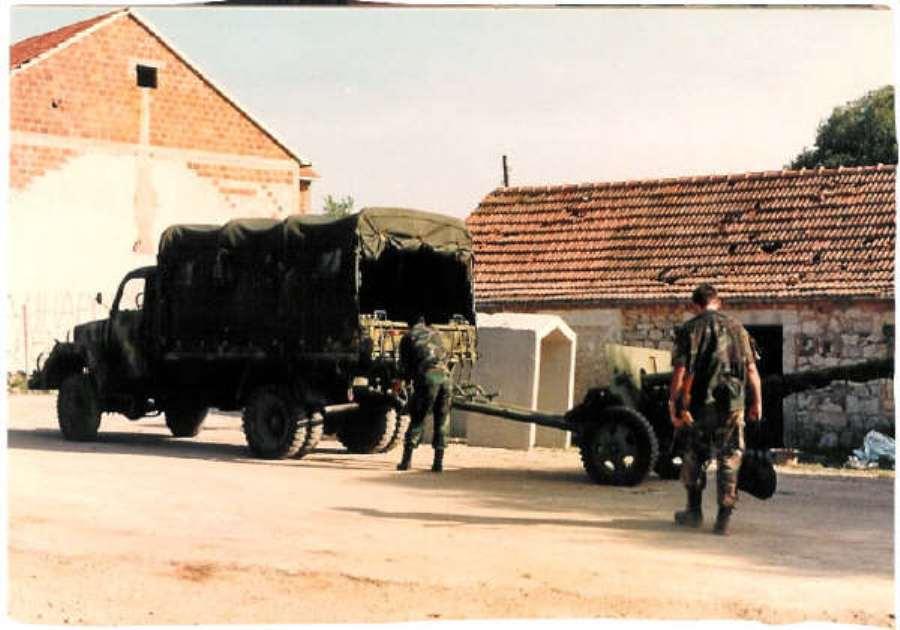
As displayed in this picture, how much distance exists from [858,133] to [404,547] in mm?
6250

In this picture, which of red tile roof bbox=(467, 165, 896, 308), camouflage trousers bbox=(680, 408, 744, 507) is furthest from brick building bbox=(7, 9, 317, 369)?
red tile roof bbox=(467, 165, 896, 308)

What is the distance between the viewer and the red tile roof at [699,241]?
2195 centimetres

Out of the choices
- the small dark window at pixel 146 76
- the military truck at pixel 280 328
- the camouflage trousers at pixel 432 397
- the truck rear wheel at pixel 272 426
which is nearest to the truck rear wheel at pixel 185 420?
the military truck at pixel 280 328

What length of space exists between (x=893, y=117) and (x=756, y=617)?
406cm

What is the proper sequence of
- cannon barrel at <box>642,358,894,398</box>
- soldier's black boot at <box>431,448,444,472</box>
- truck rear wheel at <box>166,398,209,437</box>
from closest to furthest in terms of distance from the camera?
cannon barrel at <box>642,358,894,398</box>, soldier's black boot at <box>431,448,444,472</box>, truck rear wheel at <box>166,398,209,437</box>

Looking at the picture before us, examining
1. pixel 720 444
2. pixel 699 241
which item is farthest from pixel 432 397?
pixel 699 241

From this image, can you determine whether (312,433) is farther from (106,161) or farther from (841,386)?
(841,386)

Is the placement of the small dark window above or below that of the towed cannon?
above

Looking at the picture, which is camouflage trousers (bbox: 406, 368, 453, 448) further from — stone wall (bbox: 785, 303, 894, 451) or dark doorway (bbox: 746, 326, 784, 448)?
stone wall (bbox: 785, 303, 894, 451)

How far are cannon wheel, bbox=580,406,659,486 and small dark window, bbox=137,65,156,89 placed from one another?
18.7 feet

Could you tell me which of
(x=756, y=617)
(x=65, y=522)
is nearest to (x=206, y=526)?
(x=65, y=522)

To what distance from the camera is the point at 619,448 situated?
1584 centimetres

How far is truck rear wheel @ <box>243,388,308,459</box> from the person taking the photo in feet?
57.1

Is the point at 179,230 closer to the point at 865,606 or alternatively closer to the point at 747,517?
the point at 747,517
